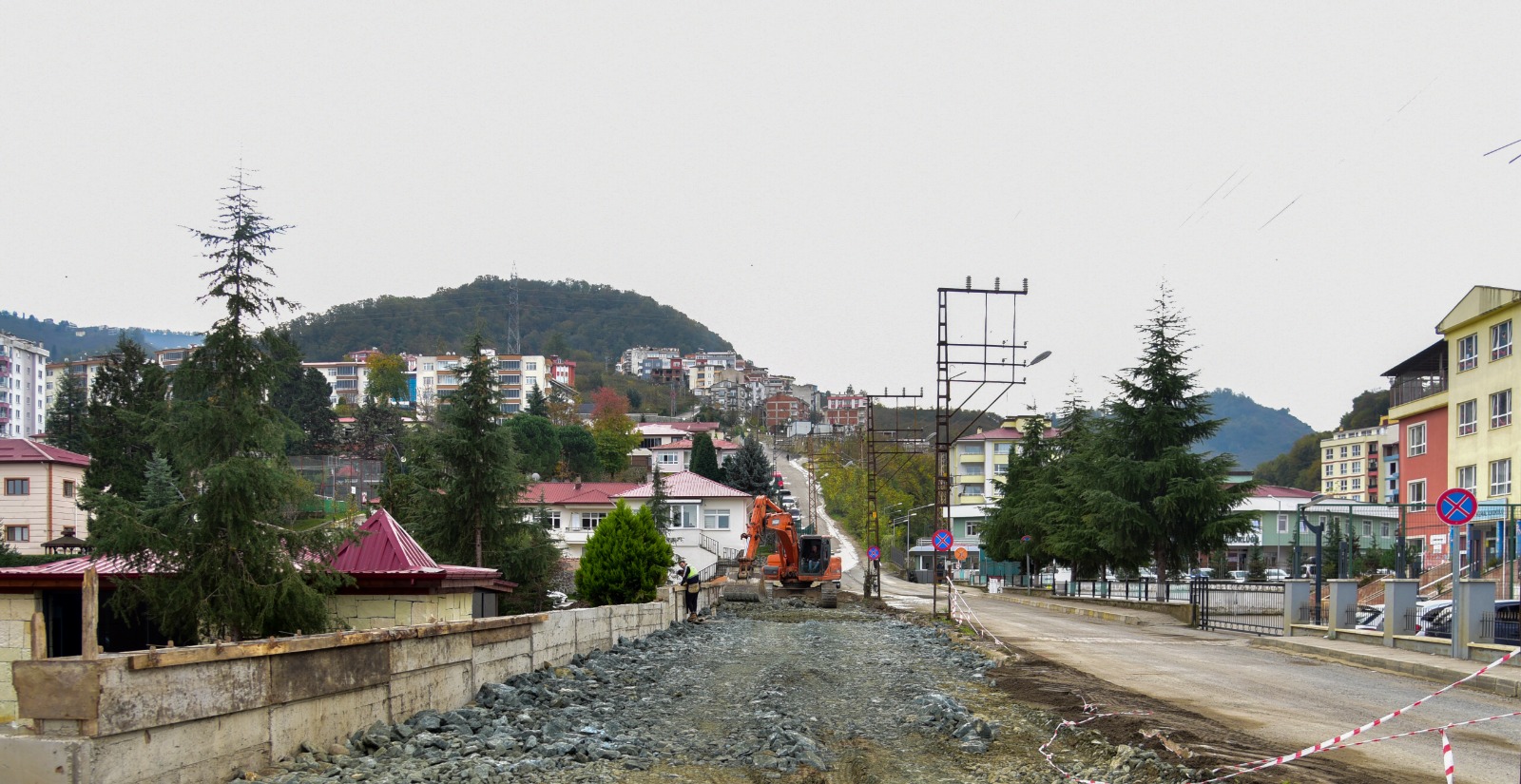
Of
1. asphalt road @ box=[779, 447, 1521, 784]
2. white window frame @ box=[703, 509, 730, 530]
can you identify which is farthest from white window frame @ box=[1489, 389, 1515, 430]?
white window frame @ box=[703, 509, 730, 530]

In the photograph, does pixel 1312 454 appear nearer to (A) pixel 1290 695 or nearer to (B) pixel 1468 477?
(B) pixel 1468 477

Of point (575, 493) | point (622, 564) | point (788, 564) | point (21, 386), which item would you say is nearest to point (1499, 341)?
point (788, 564)

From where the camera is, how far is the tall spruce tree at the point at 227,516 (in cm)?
1280

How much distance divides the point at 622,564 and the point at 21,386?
14990cm

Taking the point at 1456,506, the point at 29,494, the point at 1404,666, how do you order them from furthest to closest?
1. the point at 29,494
2. the point at 1404,666
3. the point at 1456,506

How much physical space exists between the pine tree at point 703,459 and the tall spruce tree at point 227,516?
85979 mm

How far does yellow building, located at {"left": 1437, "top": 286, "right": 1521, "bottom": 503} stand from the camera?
112 ft

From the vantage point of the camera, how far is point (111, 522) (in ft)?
41.4

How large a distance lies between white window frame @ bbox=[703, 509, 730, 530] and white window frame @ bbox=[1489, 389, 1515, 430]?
45216mm

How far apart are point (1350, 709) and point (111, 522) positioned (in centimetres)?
1444

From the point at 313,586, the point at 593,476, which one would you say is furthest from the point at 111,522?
the point at 593,476

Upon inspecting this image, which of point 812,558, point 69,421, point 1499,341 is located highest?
point 1499,341

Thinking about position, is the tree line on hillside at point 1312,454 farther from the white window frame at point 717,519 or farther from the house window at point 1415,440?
the house window at point 1415,440

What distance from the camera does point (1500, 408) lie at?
35188 mm
